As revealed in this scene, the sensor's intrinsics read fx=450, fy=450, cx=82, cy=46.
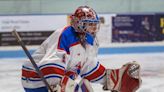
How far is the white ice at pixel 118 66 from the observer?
4090mm

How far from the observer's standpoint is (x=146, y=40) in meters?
7.95

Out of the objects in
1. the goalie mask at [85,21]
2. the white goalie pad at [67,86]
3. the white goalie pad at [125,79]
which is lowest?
the white goalie pad at [125,79]

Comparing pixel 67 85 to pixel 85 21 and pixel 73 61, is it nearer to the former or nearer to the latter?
pixel 73 61

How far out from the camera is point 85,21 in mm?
2053

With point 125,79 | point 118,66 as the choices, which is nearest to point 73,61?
point 125,79

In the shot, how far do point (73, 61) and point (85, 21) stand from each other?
201mm

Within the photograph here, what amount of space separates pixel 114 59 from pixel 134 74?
A: 12.9 ft

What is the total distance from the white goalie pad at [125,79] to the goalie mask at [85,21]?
0.30 meters

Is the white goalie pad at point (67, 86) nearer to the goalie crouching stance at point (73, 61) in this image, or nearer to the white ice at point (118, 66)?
the goalie crouching stance at point (73, 61)

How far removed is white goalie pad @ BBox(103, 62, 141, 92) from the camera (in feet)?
7.29

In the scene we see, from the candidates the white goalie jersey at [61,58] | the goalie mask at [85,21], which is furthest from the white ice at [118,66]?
the goalie mask at [85,21]

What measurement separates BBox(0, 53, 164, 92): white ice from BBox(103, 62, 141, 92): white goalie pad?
5.08 ft

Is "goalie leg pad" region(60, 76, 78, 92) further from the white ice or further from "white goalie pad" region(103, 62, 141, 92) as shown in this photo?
the white ice

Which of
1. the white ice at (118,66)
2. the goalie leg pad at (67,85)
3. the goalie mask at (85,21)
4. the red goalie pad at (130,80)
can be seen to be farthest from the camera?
the white ice at (118,66)
